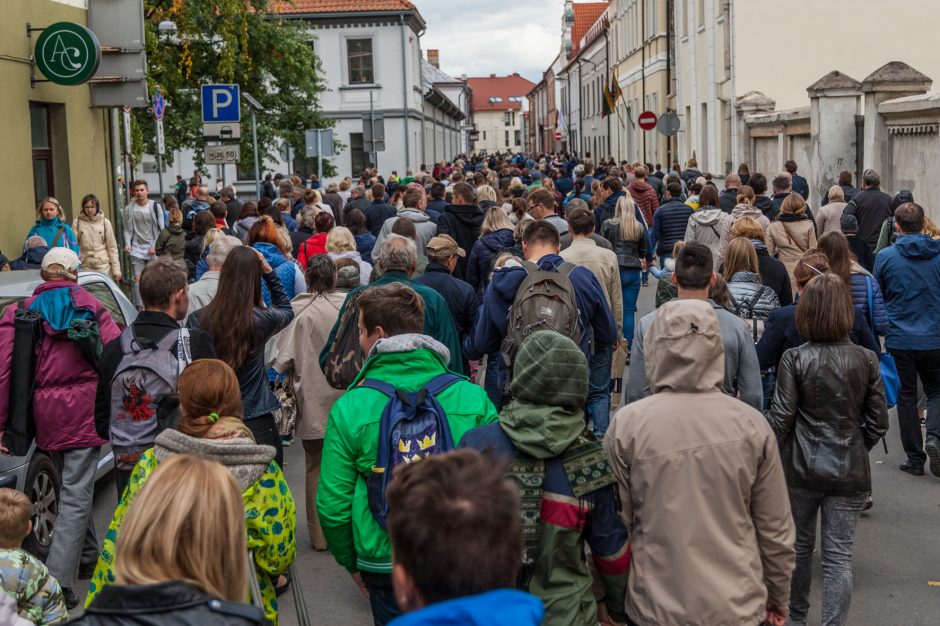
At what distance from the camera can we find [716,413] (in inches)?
156

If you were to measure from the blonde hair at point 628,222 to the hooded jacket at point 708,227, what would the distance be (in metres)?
0.52

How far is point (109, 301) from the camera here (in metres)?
8.06

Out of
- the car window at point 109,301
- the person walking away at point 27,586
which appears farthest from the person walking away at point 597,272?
the person walking away at point 27,586

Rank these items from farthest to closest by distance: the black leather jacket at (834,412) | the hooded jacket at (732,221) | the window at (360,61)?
1. the window at (360,61)
2. the hooded jacket at (732,221)
3. the black leather jacket at (834,412)

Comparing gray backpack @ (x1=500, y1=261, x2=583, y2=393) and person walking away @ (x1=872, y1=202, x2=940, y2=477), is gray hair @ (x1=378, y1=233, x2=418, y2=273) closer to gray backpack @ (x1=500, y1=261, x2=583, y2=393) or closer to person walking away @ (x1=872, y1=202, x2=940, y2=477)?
gray backpack @ (x1=500, y1=261, x2=583, y2=393)

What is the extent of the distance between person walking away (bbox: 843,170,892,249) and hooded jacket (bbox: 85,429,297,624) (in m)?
11.1

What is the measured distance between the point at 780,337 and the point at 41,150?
12.7 m

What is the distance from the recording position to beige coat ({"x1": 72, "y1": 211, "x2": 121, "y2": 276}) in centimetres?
1501

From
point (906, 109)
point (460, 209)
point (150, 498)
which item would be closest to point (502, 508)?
point (150, 498)

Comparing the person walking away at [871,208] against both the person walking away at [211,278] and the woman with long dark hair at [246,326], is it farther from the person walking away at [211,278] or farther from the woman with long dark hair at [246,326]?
the woman with long dark hair at [246,326]

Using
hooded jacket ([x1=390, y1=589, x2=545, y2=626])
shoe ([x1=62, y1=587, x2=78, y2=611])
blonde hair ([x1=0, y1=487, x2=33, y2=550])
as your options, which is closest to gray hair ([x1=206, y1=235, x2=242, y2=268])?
shoe ([x1=62, y1=587, x2=78, y2=611])

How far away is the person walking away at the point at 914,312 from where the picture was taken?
8508 mm

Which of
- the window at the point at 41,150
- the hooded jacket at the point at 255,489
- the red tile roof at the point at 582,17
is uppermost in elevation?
the red tile roof at the point at 582,17

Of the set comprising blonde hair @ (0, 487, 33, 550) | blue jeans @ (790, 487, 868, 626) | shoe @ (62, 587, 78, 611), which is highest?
blonde hair @ (0, 487, 33, 550)
